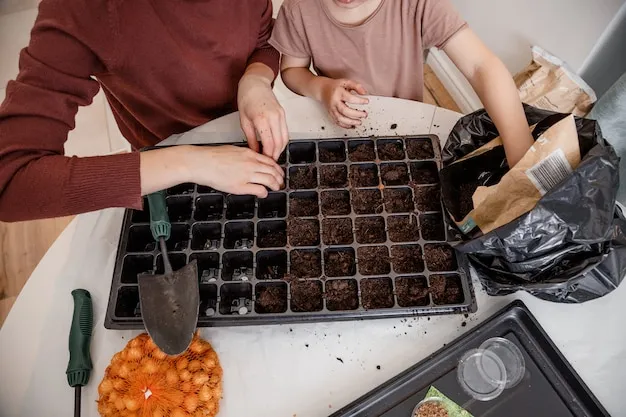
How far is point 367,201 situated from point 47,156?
26.0 inches

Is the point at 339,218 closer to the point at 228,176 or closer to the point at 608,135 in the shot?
the point at 228,176

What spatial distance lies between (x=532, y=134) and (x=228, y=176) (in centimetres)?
64

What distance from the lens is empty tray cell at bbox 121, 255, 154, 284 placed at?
3.19 ft

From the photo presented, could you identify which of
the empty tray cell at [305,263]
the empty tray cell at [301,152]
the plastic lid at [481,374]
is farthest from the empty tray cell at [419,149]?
the plastic lid at [481,374]

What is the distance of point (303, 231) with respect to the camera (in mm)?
1013

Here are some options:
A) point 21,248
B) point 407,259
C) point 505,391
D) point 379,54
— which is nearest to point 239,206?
point 407,259

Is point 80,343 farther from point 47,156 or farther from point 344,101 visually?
point 344,101

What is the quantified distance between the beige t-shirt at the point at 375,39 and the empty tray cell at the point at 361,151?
0.25 meters

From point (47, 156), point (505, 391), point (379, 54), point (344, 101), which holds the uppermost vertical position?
point (379, 54)

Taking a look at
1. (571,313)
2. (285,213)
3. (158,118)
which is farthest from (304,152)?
(571,313)

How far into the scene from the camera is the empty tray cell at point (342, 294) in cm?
93

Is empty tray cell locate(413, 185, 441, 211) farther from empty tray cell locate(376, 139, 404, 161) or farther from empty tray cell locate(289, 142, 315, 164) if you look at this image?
empty tray cell locate(289, 142, 315, 164)

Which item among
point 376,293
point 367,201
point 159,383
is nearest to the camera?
point 159,383

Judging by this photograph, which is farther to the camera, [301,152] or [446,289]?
[301,152]
